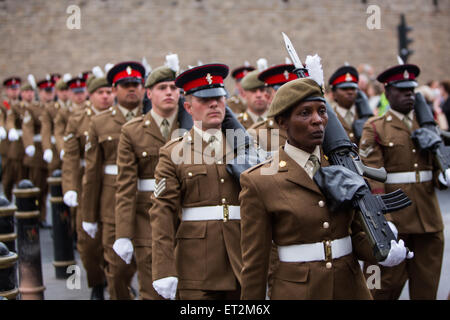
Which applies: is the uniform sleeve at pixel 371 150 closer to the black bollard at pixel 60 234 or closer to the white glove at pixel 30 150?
the black bollard at pixel 60 234

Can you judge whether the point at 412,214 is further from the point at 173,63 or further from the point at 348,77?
the point at 348,77

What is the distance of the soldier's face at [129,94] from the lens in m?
7.74

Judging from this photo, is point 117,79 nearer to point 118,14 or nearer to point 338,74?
point 338,74

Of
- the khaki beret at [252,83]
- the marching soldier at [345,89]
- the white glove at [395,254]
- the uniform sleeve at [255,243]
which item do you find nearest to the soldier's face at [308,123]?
the uniform sleeve at [255,243]

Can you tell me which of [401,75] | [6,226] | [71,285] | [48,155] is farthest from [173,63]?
[48,155]

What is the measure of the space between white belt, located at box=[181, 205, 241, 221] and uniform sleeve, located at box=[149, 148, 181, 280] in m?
0.11

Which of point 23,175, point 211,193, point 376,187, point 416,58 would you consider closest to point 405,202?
point 211,193

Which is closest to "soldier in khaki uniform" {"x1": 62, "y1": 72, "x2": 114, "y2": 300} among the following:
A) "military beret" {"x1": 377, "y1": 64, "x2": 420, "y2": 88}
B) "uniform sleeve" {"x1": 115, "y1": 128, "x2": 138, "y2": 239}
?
"uniform sleeve" {"x1": 115, "y1": 128, "x2": 138, "y2": 239}

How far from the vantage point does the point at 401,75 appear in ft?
22.8

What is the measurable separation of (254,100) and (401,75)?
78.1 inches

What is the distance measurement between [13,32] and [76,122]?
15079 millimetres

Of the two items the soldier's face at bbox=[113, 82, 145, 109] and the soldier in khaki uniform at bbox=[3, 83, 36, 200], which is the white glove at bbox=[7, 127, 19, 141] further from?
the soldier's face at bbox=[113, 82, 145, 109]

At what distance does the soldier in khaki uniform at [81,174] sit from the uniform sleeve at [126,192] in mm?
2070
